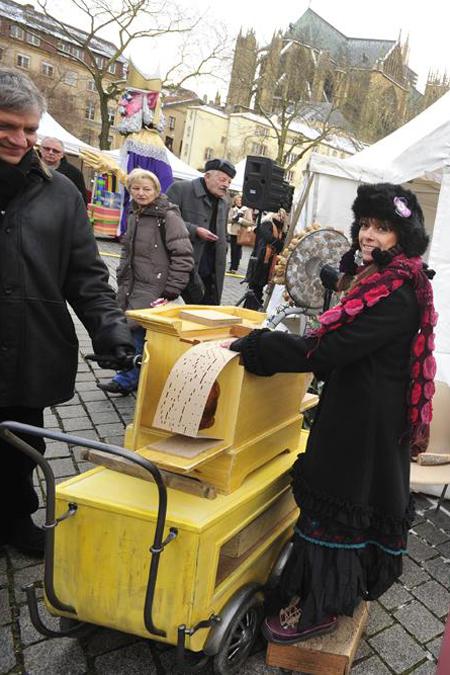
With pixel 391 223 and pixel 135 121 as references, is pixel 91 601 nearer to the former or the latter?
pixel 391 223

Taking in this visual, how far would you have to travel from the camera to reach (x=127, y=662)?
1.97 metres

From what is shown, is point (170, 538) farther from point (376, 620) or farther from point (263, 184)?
point (263, 184)

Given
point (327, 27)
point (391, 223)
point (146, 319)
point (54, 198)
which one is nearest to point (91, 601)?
point (146, 319)

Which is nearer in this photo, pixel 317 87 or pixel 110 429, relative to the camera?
pixel 110 429

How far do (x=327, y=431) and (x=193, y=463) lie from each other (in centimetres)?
60

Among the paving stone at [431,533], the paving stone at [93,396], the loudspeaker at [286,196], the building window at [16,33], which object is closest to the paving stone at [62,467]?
the paving stone at [93,396]

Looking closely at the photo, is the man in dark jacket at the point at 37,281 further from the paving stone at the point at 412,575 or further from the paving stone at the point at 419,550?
the paving stone at the point at 419,550

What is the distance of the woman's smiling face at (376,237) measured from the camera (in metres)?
1.97

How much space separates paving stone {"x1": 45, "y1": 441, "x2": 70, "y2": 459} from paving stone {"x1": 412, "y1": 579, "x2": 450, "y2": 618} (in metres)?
2.17

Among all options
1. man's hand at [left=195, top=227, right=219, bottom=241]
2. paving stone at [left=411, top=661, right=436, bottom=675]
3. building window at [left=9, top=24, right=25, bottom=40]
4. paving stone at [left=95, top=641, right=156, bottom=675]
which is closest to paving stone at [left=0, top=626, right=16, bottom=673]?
paving stone at [left=95, top=641, right=156, bottom=675]

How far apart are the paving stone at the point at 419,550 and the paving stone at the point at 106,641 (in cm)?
171

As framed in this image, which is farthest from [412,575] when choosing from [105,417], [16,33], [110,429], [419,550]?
[16,33]

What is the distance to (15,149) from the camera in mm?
1906

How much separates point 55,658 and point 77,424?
2.03 m
